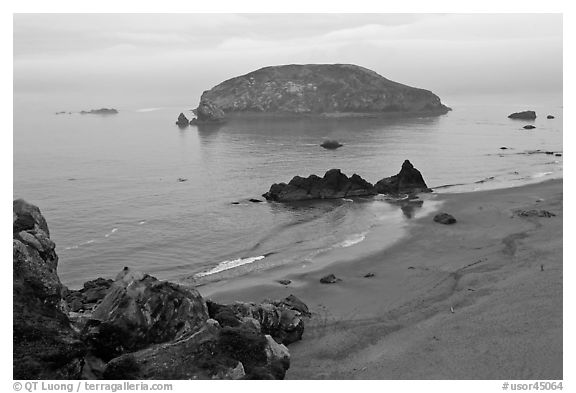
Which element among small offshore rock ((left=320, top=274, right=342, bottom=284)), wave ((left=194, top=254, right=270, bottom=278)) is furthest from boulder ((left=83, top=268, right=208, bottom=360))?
wave ((left=194, top=254, right=270, bottom=278))

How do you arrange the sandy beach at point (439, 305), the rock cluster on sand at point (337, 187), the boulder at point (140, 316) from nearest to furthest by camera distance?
the boulder at point (140, 316)
the sandy beach at point (439, 305)
the rock cluster on sand at point (337, 187)

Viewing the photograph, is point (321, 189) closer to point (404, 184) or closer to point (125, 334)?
point (404, 184)

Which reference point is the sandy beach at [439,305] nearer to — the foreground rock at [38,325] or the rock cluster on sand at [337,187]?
the foreground rock at [38,325]

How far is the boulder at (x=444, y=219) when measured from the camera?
41.2 metres

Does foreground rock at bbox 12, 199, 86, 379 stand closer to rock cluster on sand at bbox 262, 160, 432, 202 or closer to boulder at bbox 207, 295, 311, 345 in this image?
boulder at bbox 207, 295, 311, 345

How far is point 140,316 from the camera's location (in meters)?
15.3

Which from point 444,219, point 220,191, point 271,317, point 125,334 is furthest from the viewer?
point 220,191

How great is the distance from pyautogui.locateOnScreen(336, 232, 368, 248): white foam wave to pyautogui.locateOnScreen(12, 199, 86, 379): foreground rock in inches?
992

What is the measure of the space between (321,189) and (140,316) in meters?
41.2

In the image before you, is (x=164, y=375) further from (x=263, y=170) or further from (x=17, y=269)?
(x=263, y=170)

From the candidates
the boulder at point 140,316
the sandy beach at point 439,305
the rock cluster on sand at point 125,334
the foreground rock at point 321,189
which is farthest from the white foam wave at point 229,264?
the foreground rock at point 321,189

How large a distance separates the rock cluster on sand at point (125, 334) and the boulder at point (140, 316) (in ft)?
0.09

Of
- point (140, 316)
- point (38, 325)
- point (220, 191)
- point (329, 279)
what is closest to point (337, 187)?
point (220, 191)

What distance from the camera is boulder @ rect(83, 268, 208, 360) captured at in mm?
15023
